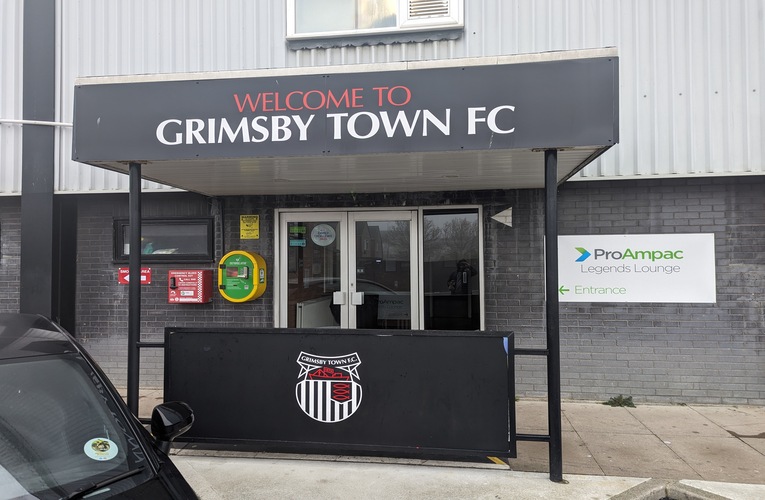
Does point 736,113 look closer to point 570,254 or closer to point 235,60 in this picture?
point 570,254

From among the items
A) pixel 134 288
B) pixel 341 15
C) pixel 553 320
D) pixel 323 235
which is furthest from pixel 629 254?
pixel 134 288

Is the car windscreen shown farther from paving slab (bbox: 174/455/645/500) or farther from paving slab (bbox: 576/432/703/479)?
paving slab (bbox: 576/432/703/479)

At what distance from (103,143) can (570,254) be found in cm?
502

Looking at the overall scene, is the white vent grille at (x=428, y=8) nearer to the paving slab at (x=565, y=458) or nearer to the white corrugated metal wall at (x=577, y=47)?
the white corrugated metal wall at (x=577, y=47)

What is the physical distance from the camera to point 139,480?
2.14m

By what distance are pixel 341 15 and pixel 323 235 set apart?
2771 mm

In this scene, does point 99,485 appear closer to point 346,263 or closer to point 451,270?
point 346,263

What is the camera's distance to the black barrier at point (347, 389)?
4.10 metres

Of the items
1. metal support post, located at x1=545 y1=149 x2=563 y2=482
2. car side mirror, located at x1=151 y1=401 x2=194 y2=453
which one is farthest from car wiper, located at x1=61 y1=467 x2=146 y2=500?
metal support post, located at x1=545 y1=149 x2=563 y2=482

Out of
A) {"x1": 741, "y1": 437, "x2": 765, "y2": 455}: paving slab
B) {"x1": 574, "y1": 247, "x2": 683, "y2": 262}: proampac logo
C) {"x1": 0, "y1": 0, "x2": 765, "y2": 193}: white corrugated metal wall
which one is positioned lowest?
{"x1": 741, "y1": 437, "x2": 765, "y2": 455}: paving slab

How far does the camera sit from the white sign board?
6.06 meters

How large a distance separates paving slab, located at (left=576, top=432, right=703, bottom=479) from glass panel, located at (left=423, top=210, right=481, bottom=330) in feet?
6.42

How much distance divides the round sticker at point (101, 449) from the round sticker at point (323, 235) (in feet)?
15.1

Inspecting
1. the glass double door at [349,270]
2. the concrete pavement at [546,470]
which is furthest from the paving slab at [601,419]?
the glass double door at [349,270]
